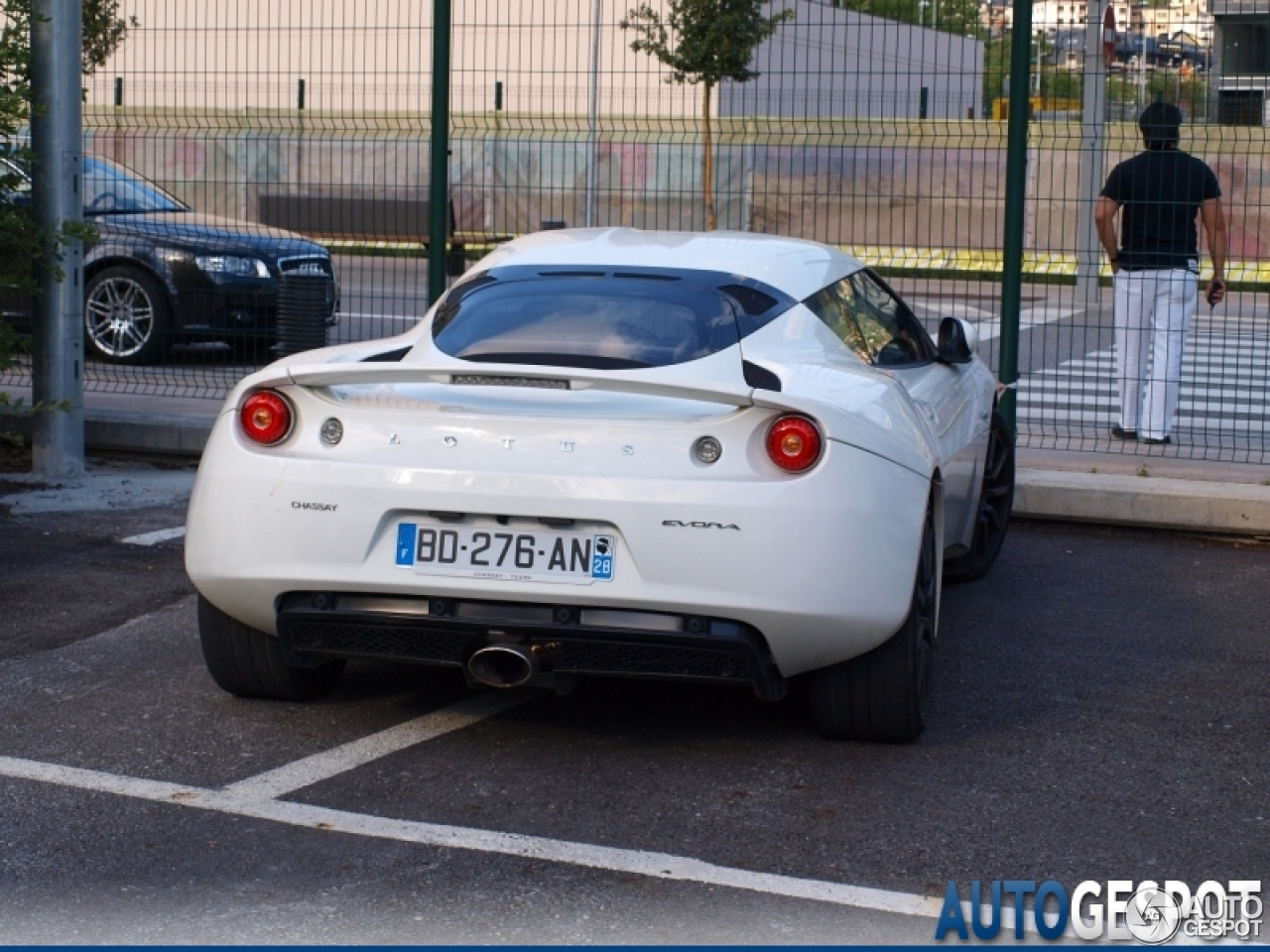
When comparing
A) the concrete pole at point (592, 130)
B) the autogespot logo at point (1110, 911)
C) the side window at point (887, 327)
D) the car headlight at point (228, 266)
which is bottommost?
the autogespot logo at point (1110, 911)

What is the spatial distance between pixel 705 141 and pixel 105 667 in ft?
15.8

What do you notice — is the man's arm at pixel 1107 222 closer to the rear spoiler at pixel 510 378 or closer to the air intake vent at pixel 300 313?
the air intake vent at pixel 300 313

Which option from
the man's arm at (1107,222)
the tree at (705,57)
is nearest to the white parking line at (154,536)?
the tree at (705,57)

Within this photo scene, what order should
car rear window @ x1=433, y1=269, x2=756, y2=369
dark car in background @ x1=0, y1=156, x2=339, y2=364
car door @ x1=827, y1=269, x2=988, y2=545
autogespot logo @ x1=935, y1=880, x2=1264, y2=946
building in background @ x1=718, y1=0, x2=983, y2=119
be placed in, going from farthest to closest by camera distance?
dark car in background @ x1=0, y1=156, x2=339, y2=364, building in background @ x1=718, y1=0, x2=983, y2=119, car door @ x1=827, y1=269, x2=988, y2=545, car rear window @ x1=433, y1=269, x2=756, y2=369, autogespot logo @ x1=935, y1=880, x2=1264, y2=946

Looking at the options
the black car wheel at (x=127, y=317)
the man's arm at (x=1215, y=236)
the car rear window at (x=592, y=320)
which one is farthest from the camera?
the black car wheel at (x=127, y=317)

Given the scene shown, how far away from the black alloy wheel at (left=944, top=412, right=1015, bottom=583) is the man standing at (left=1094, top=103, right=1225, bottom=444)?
224 centimetres

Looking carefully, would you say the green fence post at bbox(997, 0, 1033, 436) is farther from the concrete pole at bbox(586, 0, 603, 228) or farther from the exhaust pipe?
the exhaust pipe

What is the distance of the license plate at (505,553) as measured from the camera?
4.52m

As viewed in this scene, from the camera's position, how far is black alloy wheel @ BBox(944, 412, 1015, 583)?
7188mm

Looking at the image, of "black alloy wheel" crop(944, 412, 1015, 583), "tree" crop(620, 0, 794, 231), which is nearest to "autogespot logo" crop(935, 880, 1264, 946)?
"black alloy wheel" crop(944, 412, 1015, 583)

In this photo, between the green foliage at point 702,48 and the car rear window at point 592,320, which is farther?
the green foliage at point 702,48

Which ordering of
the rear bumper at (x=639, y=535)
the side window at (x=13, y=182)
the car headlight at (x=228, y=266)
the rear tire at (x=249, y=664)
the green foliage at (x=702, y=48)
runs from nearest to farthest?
the rear bumper at (x=639, y=535) → the rear tire at (x=249, y=664) → the side window at (x=13, y=182) → the green foliage at (x=702, y=48) → the car headlight at (x=228, y=266)

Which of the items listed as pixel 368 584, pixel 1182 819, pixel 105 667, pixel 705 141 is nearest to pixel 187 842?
pixel 368 584

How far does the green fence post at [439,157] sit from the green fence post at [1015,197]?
271 centimetres
